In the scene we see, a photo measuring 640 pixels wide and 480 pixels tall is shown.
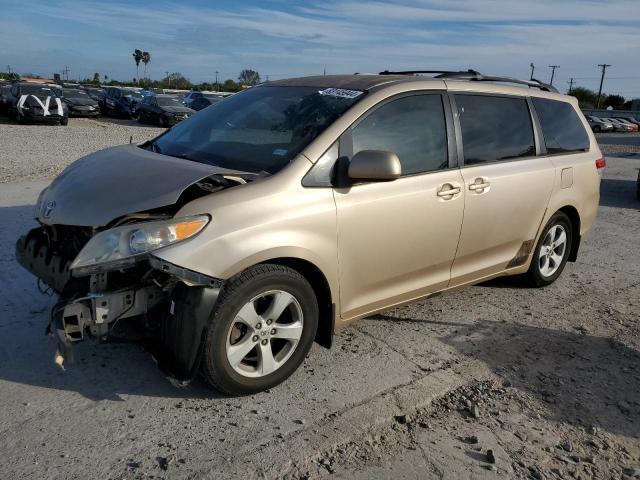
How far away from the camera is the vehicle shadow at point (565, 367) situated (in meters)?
3.37

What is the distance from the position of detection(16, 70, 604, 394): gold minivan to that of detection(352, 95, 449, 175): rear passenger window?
0.04 ft

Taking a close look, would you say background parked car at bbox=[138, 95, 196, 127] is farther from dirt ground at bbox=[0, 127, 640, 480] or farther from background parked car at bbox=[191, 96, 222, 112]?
dirt ground at bbox=[0, 127, 640, 480]

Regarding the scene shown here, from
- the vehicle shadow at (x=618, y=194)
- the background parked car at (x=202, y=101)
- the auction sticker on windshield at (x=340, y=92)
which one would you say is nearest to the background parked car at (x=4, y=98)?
the background parked car at (x=202, y=101)

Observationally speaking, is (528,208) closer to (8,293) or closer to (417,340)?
(417,340)

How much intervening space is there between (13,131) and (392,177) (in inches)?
750

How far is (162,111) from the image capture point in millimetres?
26031

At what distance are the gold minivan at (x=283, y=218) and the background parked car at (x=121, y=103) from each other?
27740mm

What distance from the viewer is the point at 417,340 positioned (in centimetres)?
419

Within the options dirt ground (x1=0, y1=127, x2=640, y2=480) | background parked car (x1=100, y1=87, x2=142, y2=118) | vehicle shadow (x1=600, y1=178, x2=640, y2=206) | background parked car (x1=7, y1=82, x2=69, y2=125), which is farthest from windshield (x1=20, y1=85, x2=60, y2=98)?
dirt ground (x1=0, y1=127, x2=640, y2=480)

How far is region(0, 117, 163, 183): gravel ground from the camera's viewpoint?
10445 millimetres

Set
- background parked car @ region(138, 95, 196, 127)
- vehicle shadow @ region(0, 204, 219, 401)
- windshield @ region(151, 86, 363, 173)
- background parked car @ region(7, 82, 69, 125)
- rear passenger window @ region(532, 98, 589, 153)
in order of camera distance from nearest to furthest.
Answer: vehicle shadow @ region(0, 204, 219, 401), windshield @ region(151, 86, 363, 173), rear passenger window @ region(532, 98, 589, 153), background parked car @ region(7, 82, 69, 125), background parked car @ region(138, 95, 196, 127)

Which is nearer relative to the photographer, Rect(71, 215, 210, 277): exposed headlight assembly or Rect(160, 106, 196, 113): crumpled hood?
Rect(71, 215, 210, 277): exposed headlight assembly

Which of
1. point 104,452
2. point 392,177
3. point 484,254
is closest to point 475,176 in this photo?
point 484,254

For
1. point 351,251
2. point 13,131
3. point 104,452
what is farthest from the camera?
point 13,131
